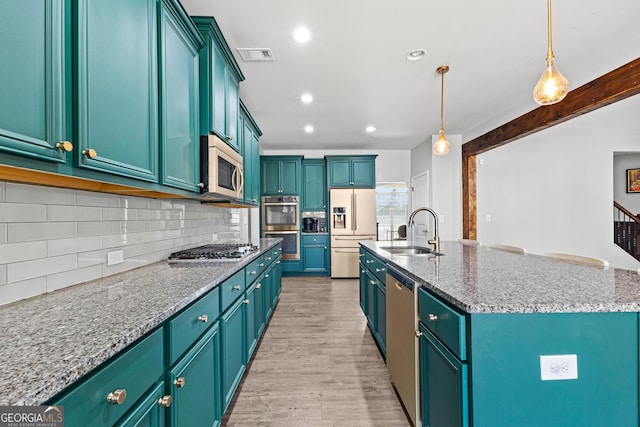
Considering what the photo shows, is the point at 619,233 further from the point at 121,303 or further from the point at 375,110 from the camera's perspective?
the point at 121,303

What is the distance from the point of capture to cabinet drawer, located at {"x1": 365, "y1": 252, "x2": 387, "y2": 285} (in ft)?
6.94

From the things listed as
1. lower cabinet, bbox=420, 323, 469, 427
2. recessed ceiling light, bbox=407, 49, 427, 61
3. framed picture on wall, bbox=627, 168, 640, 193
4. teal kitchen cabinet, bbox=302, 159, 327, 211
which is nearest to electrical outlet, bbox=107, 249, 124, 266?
lower cabinet, bbox=420, 323, 469, 427

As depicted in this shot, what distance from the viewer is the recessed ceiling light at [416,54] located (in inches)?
96.7

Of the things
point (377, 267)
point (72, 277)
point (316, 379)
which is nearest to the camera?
point (72, 277)

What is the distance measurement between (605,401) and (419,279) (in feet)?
2.33

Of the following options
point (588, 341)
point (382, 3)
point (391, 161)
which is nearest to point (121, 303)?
point (588, 341)

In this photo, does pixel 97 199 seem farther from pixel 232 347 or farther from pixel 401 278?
pixel 401 278

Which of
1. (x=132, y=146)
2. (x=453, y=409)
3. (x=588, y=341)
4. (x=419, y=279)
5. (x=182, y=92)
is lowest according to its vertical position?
(x=453, y=409)

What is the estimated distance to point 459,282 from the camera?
124 cm

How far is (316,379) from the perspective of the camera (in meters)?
2.05

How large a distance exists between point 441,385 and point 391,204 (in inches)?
205

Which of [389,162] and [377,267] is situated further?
[389,162]

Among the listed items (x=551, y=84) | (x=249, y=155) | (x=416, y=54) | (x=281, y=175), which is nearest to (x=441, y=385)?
(x=551, y=84)

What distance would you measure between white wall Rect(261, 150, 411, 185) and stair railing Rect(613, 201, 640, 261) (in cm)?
370
